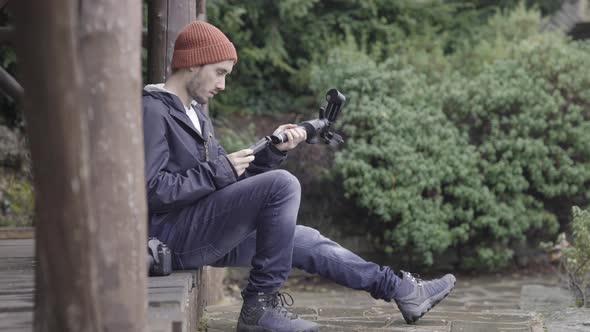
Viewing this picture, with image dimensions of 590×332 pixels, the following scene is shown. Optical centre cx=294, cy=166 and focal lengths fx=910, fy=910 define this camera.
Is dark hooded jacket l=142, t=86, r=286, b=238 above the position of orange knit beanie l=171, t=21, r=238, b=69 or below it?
below

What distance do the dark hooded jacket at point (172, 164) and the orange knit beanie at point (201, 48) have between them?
16cm

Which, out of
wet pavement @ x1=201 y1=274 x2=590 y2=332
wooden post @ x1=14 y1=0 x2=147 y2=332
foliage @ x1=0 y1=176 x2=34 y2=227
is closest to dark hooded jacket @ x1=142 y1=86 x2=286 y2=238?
wet pavement @ x1=201 y1=274 x2=590 y2=332

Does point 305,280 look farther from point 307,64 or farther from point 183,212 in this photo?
point 183,212

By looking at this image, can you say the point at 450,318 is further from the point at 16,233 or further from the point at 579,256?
the point at 16,233

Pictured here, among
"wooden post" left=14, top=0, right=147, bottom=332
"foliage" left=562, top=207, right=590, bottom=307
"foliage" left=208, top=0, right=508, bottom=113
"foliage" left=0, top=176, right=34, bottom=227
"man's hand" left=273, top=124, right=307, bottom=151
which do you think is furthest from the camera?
"foliage" left=208, top=0, right=508, bottom=113

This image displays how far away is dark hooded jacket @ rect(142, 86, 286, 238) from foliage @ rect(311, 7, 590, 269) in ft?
12.5

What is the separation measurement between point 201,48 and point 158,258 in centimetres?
89

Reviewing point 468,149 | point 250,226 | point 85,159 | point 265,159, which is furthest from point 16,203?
point 85,159

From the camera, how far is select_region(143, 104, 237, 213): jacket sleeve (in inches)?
138

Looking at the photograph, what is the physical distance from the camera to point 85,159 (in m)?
2.05

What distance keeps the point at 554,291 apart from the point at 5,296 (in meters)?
4.17

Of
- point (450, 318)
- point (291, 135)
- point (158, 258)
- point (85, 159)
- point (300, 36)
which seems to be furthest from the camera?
point (300, 36)

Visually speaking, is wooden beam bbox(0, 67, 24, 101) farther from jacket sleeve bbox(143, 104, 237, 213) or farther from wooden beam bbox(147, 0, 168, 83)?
jacket sleeve bbox(143, 104, 237, 213)

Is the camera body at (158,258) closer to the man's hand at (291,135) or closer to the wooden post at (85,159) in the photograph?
the man's hand at (291,135)
